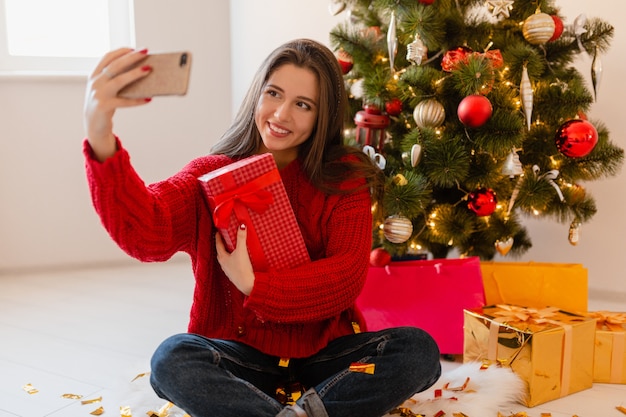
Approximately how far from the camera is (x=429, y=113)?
4.65 ft

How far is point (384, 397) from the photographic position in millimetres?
1018

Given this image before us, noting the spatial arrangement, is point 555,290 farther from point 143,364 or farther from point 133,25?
point 133,25

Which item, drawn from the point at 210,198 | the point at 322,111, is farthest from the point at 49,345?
the point at 322,111

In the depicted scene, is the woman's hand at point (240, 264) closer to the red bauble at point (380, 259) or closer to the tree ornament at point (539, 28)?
the red bauble at point (380, 259)

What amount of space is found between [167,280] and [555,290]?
127cm

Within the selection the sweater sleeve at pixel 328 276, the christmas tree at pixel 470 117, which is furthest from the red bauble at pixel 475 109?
the sweater sleeve at pixel 328 276

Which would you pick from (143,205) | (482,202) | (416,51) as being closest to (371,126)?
(416,51)

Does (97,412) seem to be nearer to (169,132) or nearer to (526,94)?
(526,94)

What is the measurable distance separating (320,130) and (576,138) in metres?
0.63

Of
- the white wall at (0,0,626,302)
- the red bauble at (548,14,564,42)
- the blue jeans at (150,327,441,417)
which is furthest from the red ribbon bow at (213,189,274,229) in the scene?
the white wall at (0,0,626,302)

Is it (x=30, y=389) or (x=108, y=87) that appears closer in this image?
(x=108, y=87)

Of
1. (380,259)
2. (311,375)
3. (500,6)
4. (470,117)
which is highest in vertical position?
(500,6)

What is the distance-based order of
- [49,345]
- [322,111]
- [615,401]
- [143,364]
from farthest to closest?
[49,345] < [143,364] < [615,401] < [322,111]

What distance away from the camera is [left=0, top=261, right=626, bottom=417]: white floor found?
1263mm
